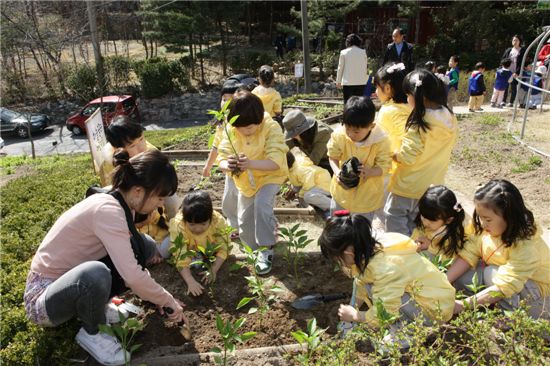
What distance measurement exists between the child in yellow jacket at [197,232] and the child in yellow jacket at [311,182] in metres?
1.48

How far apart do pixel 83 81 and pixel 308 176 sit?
19.8 metres

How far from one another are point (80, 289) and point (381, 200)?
2.35 metres

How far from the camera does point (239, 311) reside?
3.11 m

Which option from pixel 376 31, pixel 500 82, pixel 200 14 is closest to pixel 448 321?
pixel 500 82

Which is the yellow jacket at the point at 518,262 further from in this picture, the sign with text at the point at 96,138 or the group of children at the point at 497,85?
the group of children at the point at 497,85

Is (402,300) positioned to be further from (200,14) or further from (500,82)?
(200,14)

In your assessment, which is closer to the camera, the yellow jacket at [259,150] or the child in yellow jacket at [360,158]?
the child in yellow jacket at [360,158]

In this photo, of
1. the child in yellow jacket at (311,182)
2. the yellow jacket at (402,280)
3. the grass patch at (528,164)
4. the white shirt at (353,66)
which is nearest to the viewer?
the yellow jacket at (402,280)

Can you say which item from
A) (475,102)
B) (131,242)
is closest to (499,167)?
(475,102)

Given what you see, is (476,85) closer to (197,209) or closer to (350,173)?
(350,173)

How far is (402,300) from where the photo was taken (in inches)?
102

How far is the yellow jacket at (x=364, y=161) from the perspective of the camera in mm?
3465

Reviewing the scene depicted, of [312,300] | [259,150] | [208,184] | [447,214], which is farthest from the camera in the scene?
[208,184]

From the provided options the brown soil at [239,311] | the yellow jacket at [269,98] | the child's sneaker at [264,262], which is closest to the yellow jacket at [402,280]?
the brown soil at [239,311]
